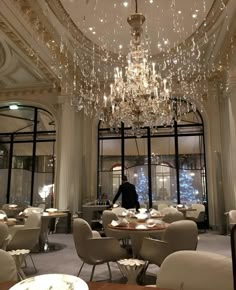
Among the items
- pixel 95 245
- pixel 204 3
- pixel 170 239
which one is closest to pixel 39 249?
pixel 95 245

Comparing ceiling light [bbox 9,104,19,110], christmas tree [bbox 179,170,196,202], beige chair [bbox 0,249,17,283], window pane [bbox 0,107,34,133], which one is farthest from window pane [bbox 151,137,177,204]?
beige chair [bbox 0,249,17,283]

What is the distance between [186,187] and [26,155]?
5.99m

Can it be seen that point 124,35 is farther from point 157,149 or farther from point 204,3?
point 157,149

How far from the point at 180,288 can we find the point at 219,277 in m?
0.21

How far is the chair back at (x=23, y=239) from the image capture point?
408cm

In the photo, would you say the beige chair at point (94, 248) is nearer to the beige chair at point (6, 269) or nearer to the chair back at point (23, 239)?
the chair back at point (23, 239)

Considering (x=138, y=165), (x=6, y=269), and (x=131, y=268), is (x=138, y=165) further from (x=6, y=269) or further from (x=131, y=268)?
(x=6, y=269)

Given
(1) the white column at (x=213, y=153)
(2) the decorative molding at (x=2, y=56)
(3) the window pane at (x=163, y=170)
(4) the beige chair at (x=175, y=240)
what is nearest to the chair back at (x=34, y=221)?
(4) the beige chair at (x=175, y=240)

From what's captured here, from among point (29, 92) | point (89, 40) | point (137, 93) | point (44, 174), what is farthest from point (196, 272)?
point (29, 92)

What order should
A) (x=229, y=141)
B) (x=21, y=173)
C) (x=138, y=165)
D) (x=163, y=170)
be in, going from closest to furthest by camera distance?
1. (x=229, y=141)
2. (x=163, y=170)
3. (x=138, y=165)
4. (x=21, y=173)

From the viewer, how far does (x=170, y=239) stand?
127 inches

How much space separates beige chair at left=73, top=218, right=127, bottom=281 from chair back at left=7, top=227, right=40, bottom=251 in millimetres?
1170

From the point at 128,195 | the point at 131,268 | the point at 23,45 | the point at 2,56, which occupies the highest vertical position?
the point at 2,56

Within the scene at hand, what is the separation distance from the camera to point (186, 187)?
949cm
